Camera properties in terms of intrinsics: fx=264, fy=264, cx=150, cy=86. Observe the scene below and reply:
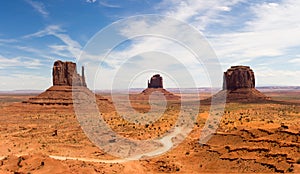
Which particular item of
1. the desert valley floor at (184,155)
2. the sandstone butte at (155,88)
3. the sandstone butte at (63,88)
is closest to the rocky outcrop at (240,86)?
the sandstone butte at (63,88)

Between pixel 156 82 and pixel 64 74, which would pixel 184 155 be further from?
pixel 156 82

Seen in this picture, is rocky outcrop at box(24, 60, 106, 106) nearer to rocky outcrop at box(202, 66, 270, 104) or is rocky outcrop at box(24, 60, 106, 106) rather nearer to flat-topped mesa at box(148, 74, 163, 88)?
rocky outcrop at box(202, 66, 270, 104)

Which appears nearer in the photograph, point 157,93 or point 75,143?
point 75,143

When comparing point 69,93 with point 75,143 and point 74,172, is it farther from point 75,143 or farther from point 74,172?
point 74,172

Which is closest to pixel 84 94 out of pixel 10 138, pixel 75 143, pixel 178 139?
pixel 10 138

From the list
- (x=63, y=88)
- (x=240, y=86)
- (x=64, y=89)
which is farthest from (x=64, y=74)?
(x=240, y=86)

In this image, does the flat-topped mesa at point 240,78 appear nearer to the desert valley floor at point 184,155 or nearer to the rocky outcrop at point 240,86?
the rocky outcrop at point 240,86

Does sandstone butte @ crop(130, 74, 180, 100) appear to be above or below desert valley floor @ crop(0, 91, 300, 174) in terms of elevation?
above

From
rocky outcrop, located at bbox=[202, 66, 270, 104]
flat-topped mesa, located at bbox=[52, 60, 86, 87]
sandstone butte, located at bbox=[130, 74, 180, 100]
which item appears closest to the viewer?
flat-topped mesa, located at bbox=[52, 60, 86, 87]

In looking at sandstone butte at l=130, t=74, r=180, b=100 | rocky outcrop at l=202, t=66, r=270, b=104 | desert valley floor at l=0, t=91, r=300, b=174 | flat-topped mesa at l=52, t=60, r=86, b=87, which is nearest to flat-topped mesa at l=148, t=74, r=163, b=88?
sandstone butte at l=130, t=74, r=180, b=100
